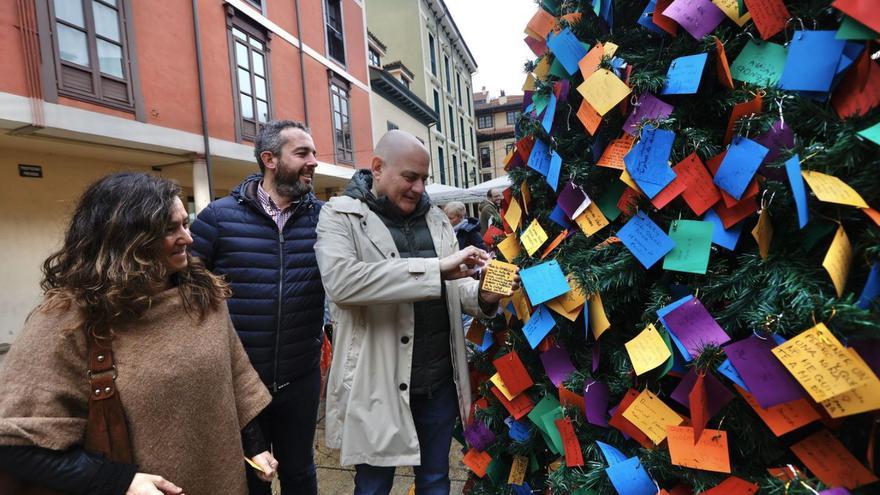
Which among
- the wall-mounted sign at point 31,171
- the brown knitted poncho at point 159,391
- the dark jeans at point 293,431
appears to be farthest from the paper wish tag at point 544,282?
the wall-mounted sign at point 31,171

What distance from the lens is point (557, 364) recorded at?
4.53 feet

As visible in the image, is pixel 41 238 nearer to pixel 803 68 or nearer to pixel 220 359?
pixel 220 359

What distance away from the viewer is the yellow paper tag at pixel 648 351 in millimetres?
1036

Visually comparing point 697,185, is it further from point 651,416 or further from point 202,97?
point 202,97

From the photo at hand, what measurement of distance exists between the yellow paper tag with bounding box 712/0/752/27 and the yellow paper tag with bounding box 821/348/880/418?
732mm

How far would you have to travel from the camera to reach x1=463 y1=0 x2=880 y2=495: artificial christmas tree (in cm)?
79

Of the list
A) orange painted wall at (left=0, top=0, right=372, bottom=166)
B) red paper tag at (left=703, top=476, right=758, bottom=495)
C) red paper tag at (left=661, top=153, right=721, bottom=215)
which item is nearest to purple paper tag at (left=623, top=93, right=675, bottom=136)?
red paper tag at (left=661, top=153, right=721, bottom=215)

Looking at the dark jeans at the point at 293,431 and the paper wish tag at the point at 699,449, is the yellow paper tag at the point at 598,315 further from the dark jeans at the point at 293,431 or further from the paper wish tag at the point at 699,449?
the dark jeans at the point at 293,431

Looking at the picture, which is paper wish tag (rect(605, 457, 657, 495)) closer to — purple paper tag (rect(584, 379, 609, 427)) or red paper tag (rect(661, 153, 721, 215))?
purple paper tag (rect(584, 379, 609, 427))

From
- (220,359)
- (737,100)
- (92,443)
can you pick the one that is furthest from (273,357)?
(737,100)

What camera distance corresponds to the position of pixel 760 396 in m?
0.88

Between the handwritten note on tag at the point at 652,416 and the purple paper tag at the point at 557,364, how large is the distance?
0.87 ft

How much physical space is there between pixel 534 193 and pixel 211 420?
1242mm

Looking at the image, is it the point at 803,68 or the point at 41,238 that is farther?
the point at 41,238
